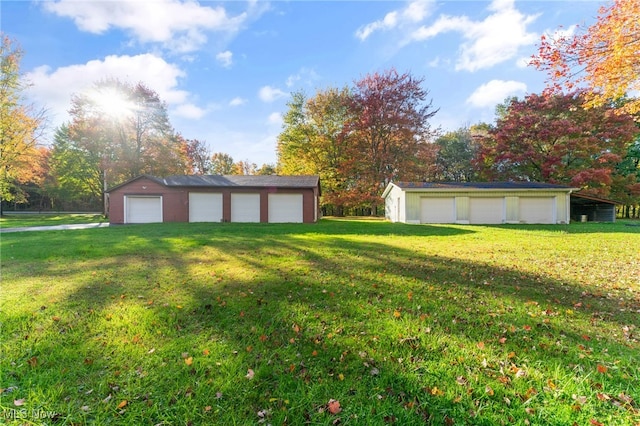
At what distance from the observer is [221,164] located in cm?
4222

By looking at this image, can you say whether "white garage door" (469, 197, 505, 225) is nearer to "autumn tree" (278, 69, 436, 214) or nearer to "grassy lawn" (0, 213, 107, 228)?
"autumn tree" (278, 69, 436, 214)

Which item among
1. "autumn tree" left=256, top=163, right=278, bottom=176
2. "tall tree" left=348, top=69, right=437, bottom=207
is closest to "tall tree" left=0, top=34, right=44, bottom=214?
"tall tree" left=348, top=69, right=437, bottom=207

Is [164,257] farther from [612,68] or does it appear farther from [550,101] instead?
[550,101]

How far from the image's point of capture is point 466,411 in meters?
2.01

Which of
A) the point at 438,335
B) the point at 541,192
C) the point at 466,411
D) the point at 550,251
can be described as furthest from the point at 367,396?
the point at 541,192

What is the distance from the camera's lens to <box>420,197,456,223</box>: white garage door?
59.4 ft

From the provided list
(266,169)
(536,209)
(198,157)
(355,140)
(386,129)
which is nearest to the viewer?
(536,209)

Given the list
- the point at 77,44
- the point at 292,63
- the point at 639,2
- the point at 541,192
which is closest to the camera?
the point at 639,2

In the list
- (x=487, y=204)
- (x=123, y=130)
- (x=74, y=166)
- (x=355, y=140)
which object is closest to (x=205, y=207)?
(x=123, y=130)

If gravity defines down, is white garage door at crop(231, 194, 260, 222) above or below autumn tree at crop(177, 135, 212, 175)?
below

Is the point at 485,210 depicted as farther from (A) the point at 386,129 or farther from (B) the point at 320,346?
(B) the point at 320,346

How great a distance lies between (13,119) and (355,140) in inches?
1019

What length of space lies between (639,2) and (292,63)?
1079cm

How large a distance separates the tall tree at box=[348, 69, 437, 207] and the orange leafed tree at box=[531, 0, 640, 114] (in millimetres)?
18863
